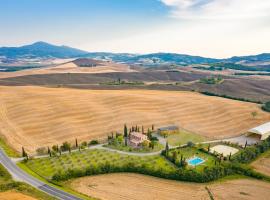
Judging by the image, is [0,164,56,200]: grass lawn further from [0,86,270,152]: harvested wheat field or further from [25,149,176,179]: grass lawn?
[0,86,270,152]: harvested wheat field

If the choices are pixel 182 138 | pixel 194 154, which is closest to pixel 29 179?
pixel 194 154

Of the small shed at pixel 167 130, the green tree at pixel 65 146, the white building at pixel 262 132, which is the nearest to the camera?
the green tree at pixel 65 146

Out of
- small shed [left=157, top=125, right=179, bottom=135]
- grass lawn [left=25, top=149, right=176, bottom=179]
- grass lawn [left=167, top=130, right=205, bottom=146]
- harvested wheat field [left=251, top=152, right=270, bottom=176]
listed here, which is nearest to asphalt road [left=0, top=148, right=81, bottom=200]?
grass lawn [left=25, top=149, right=176, bottom=179]

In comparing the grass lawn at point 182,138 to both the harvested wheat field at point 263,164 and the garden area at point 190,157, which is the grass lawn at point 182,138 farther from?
the harvested wheat field at point 263,164

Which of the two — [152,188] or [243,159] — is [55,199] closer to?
[152,188]

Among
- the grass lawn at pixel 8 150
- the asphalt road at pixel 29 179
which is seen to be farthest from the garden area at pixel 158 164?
the grass lawn at pixel 8 150

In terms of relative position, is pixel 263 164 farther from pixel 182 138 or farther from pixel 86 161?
pixel 86 161
